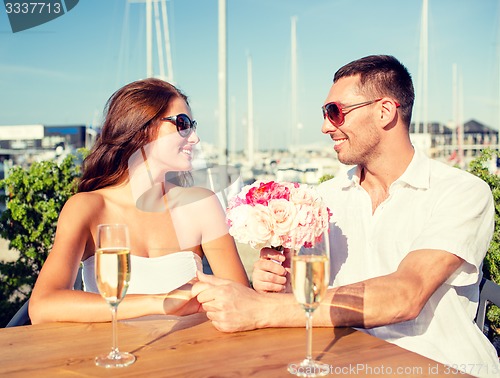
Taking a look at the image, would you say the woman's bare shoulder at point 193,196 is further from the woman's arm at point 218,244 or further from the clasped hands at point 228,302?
the clasped hands at point 228,302

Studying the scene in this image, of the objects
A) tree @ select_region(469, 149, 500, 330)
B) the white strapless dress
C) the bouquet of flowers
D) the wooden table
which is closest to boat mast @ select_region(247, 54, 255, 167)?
tree @ select_region(469, 149, 500, 330)

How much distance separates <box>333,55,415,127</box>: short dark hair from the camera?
2973 mm

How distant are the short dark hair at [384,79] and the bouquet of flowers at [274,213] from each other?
3.48 ft

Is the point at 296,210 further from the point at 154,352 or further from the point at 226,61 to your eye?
the point at 226,61

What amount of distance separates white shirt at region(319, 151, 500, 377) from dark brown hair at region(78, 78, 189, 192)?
4.10 feet

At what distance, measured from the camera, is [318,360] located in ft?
5.32

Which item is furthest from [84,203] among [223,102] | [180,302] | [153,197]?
[223,102]

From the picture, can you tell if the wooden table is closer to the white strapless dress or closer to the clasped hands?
the clasped hands

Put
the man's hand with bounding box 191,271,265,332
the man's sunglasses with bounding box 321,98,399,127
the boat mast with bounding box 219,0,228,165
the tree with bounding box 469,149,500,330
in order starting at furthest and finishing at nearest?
the boat mast with bounding box 219,0,228,165 < the tree with bounding box 469,149,500,330 < the man's sunglasses with bounding box 321,98,399,127 < the man's hand with bounding box 191,271,265,332

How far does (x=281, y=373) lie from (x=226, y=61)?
310 inches

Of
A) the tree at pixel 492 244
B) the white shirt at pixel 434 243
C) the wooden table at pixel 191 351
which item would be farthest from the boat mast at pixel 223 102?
the wooden table at pixel 191 351

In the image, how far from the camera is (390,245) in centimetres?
267

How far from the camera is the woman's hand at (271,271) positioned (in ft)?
7.51

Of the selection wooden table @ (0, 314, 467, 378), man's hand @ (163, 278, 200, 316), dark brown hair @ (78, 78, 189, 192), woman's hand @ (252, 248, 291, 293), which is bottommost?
wooden table @ (0, 314, 467, 378)
